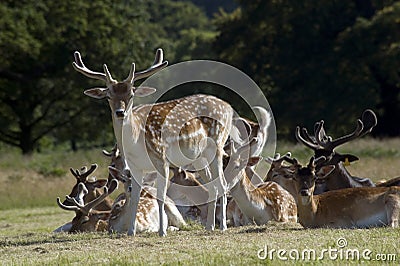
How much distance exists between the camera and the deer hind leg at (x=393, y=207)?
9.70 m

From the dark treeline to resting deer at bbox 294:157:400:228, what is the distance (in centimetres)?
1953

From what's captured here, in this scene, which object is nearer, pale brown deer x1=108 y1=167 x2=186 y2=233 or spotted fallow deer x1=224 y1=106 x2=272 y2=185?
pale brown deer x1=108 y1=167 x2=186 y2=233

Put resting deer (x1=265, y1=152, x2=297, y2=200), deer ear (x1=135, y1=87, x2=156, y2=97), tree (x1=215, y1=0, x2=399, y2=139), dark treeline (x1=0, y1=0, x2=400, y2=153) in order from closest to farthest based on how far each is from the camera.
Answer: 1. deer ear (x1=135, y1=87, x2=156, y2=97)
2. resting deer (x1=265, y1=152, x2=297, y2=200)
3. dark treeline (x1=0, y1=0, x2=400, y2=153)
4. tree (x1=215, y1=0, x2=399, y2=139)

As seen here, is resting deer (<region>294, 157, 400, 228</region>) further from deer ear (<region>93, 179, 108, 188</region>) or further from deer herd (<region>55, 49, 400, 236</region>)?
deer ear (<region>93, 179, 108, 188</region>)

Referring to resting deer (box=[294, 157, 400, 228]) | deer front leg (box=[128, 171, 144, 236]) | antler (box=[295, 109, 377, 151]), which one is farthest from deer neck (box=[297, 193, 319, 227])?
antler (box=[295, 109, 377, 151])

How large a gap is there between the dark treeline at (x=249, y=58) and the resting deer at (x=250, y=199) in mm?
18117

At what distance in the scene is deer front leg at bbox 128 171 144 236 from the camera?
10000 millimetres

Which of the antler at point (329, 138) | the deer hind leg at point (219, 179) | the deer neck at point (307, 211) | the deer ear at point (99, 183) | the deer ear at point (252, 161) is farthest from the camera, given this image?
the deer ear at point (99, 183)

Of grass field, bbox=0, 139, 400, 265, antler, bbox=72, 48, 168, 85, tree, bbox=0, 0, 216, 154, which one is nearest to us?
grass field, bbox=0, 139, 400, 265

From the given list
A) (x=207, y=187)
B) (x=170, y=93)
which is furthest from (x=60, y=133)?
(x=207, y=187)

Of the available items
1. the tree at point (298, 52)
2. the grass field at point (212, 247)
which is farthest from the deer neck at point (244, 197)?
the tree at point (298, 52)

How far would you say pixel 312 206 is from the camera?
1023cm

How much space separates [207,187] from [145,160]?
4.12ft

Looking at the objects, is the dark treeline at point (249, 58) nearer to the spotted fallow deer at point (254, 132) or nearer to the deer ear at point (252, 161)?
the spotted fallow deer at point (254, 132)
